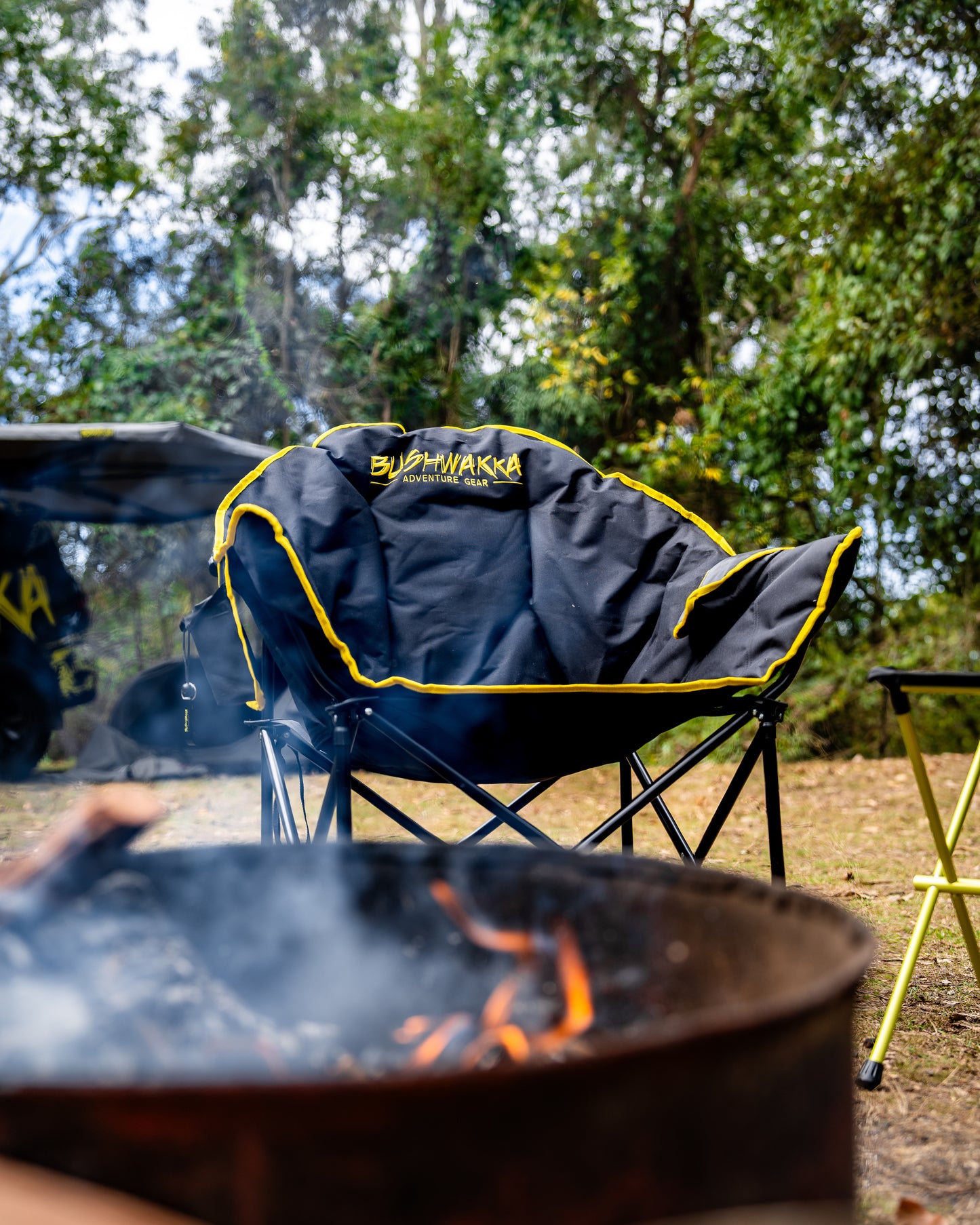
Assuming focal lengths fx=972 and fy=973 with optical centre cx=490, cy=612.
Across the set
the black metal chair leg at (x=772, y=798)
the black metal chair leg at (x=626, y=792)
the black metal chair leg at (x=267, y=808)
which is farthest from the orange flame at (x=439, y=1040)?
Result: the black metal chair leg at (x=626, y=792)

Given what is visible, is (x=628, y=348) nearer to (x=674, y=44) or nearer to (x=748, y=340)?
(x=748, y=340)

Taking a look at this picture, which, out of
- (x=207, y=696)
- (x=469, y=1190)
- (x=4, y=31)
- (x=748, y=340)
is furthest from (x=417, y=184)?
(x=469, y=1190)

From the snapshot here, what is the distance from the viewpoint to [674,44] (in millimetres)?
6617

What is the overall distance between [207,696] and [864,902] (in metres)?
1.79

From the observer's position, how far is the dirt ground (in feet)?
3.98

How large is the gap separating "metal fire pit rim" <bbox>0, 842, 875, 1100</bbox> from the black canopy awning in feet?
14.1

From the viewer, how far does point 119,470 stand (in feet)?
16.8

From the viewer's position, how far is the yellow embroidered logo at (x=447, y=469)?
2084mm

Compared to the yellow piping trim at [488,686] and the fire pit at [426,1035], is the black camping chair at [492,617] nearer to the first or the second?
the yellow piping trim at [488,686]

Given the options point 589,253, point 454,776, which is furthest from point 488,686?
point 589,253

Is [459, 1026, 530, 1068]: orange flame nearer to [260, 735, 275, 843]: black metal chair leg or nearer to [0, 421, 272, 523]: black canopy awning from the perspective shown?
[260, 735, 275, 843]: black metal chair leg

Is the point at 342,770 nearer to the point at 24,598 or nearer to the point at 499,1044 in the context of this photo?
the point at 499,1044

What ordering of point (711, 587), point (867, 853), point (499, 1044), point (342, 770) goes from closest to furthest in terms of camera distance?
point (499, 1044)
point (342, 770)
point (711, 587)
point (867, 853)

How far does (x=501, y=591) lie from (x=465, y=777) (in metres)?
0.51
